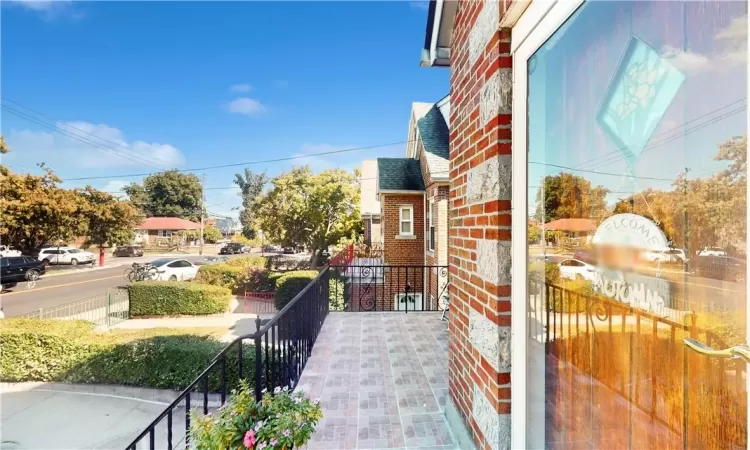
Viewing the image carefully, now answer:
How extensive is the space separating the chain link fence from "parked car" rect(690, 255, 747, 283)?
1373cm

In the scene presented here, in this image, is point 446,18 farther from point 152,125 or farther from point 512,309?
point 152,125

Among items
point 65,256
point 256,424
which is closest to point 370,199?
point 256,424

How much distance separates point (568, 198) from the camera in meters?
1.42

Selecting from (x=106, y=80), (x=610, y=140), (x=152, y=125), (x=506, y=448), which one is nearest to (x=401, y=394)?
(x=506, y=448)

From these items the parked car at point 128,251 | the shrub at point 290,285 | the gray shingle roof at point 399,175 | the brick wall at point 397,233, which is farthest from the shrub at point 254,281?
the parked car at point 128,251

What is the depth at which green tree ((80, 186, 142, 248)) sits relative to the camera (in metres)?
→ 20.2

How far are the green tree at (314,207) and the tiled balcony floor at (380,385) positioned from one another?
13.2 meters

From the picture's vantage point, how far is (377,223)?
19906 mm

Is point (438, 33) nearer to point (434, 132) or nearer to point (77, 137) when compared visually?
point (434, 132)

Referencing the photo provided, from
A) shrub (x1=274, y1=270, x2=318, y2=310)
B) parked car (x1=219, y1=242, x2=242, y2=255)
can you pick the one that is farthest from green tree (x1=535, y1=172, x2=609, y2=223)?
parked car (x1=219, y1=242, x2=242, y2=255)

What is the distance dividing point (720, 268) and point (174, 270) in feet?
62.7

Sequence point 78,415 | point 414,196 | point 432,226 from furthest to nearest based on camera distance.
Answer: point 414,196 → point 432,226 → point 78,415

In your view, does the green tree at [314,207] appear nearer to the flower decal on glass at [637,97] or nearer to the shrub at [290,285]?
the shrub at [290,285]

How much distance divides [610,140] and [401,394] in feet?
8.52
